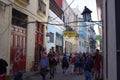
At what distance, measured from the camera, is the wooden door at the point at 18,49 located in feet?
64.9

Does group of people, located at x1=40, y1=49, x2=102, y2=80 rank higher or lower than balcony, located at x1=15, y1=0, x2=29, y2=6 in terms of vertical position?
lower

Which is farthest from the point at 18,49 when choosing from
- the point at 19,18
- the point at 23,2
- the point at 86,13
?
the point at 86,13

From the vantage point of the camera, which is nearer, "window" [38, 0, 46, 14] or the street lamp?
the street lamp

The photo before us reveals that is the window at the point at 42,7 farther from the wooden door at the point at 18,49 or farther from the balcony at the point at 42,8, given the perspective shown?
the wooden door at the point at 18,49

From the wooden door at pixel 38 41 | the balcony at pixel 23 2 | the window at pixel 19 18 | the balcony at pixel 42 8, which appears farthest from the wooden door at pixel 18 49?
the balcony at pixel 42 8

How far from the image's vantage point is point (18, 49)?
69.5ft

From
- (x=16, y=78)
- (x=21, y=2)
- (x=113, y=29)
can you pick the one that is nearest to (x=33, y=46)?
(x=21, y=2)

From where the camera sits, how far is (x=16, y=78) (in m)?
10.6

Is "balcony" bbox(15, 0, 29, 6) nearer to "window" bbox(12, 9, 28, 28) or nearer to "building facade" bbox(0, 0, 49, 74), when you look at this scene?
"building facade" bbox(0, 0, 49, 74)

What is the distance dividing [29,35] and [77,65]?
14.0ft

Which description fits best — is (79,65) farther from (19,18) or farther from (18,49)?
(19,18)

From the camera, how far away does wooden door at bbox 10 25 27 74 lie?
19.8m

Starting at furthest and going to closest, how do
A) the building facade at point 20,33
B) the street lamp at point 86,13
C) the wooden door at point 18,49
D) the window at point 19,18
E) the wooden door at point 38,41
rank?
1. the wooden door at point 38,41
2. the window at point 19,18
3. the wooden door at point 18,49
4. the building facade at point 20,33
5. the street lamp at point 86,13

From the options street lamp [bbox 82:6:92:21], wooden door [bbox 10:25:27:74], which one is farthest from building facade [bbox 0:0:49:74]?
street lamp [bbox 82:6:92:21]
